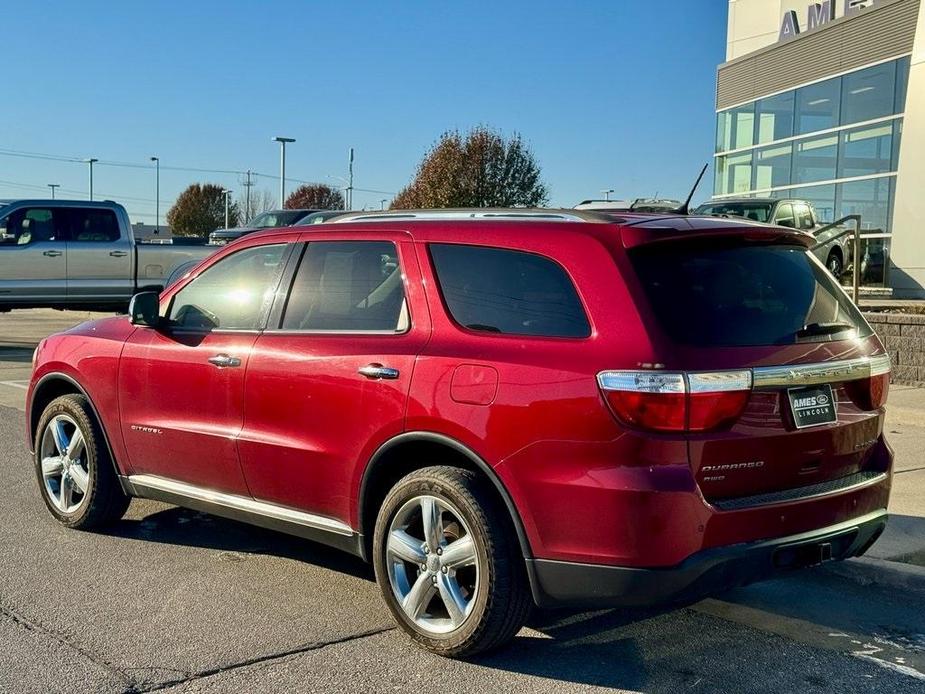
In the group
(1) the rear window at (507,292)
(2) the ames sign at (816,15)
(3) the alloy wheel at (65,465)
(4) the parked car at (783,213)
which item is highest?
(2) the ames sign at (816,15)

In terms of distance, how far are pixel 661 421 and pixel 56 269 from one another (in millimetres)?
14996

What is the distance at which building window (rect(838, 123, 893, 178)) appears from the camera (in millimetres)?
23797

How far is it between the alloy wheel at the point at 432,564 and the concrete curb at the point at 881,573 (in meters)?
2.10

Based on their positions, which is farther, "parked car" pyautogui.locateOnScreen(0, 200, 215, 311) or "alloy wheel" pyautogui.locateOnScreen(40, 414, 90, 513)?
"parked car" pyautogui.locateOnScreen(0, 200, 215, 311)

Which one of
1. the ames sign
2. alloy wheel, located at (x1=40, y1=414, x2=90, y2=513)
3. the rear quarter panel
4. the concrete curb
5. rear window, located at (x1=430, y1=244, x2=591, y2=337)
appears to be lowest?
the concrete curb

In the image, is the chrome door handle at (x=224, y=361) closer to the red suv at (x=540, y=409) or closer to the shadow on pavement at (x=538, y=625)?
the red suv at (x=540, y=409)

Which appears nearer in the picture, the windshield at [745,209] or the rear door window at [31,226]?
the rear door window at [31,226]

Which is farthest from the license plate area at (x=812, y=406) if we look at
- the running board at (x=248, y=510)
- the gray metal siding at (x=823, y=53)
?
the gray metal siding at (x=823, y=53)

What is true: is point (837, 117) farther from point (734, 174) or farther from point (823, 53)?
point (734, 174)

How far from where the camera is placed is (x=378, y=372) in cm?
457

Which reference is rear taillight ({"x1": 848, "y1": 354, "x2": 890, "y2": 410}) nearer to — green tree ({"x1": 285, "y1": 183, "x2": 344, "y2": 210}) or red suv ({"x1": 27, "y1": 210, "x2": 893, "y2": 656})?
red suv ({"x1": 27, "y1": 210, "x2": 893, "y2": 656})

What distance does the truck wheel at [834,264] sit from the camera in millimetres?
16934

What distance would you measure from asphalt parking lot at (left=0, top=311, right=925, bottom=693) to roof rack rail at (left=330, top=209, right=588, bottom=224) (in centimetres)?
176

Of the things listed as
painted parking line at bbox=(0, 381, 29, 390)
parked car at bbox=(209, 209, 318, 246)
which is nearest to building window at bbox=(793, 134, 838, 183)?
parked car at bbox=(209, 209, 318, 246)
